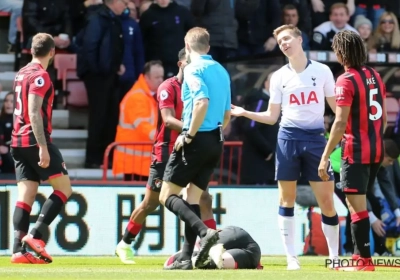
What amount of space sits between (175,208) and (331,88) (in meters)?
1.94

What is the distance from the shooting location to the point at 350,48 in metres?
10.7

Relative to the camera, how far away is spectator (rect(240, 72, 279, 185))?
15.9 m

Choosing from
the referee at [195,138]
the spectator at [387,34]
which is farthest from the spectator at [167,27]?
the referee at [195,138]

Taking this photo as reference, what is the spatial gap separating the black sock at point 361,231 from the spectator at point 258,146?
525 centimetres

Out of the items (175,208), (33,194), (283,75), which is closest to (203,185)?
(175,208)

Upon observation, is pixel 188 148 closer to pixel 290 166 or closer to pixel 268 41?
pixel 290 166

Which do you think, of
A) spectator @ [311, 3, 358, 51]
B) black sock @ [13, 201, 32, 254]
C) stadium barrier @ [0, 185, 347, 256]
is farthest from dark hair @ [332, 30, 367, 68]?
spectator @ [311, 3, 358, 51]

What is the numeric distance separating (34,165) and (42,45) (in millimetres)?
1187

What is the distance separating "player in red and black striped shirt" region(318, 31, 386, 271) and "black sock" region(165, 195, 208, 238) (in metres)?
1.15

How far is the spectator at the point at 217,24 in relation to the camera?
56.2 ft

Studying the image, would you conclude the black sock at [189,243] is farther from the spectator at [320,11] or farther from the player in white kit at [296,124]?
Result: the spectator at [320,11]

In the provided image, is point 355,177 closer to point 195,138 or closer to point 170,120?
point 195,138

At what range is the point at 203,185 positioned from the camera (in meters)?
10.9

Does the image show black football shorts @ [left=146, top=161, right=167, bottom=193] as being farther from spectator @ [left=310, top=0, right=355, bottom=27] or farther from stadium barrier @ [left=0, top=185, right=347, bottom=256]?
spectator @ [left=310, top=0, right=355, bottom=27]
